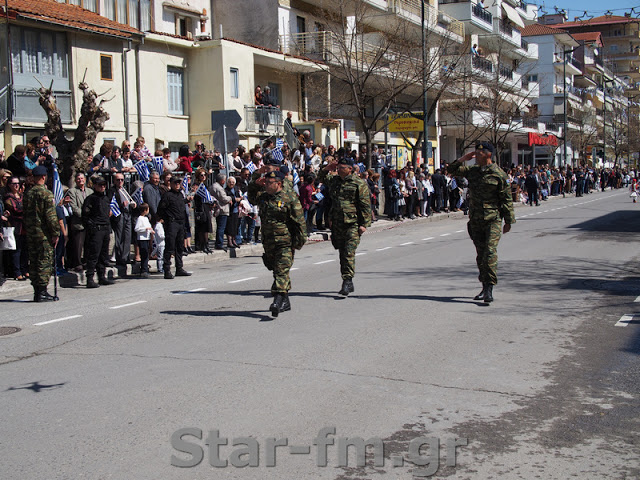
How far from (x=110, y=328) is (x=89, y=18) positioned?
19.4 m

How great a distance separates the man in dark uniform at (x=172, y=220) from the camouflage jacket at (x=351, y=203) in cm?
363

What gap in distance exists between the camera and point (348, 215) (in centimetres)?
1059

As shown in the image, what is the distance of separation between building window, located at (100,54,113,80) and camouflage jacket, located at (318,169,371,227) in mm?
17554

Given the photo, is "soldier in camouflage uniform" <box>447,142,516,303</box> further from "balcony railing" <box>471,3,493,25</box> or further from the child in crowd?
"balcony railing" <box>471,3,493,25</box>

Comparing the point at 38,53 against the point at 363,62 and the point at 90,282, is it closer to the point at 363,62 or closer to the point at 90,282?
the point at 363,62

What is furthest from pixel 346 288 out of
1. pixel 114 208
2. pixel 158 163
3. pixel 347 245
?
pixel 158 163

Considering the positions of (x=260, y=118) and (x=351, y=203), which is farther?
(x=260, y=118)

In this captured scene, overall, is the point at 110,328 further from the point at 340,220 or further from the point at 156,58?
the point at 156,58

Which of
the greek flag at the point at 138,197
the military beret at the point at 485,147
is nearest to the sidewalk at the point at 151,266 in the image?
the greek flag at the point at 138,197

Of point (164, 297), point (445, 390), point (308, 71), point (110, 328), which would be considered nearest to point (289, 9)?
point (308, 71)

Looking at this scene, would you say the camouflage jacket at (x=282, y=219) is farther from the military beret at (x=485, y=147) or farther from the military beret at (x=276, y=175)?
the military beret at (x=485, y=147)

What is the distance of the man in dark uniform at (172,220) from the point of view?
13094mm

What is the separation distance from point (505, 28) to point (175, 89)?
36.2 metres

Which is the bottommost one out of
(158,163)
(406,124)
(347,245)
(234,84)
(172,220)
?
(347,245)
